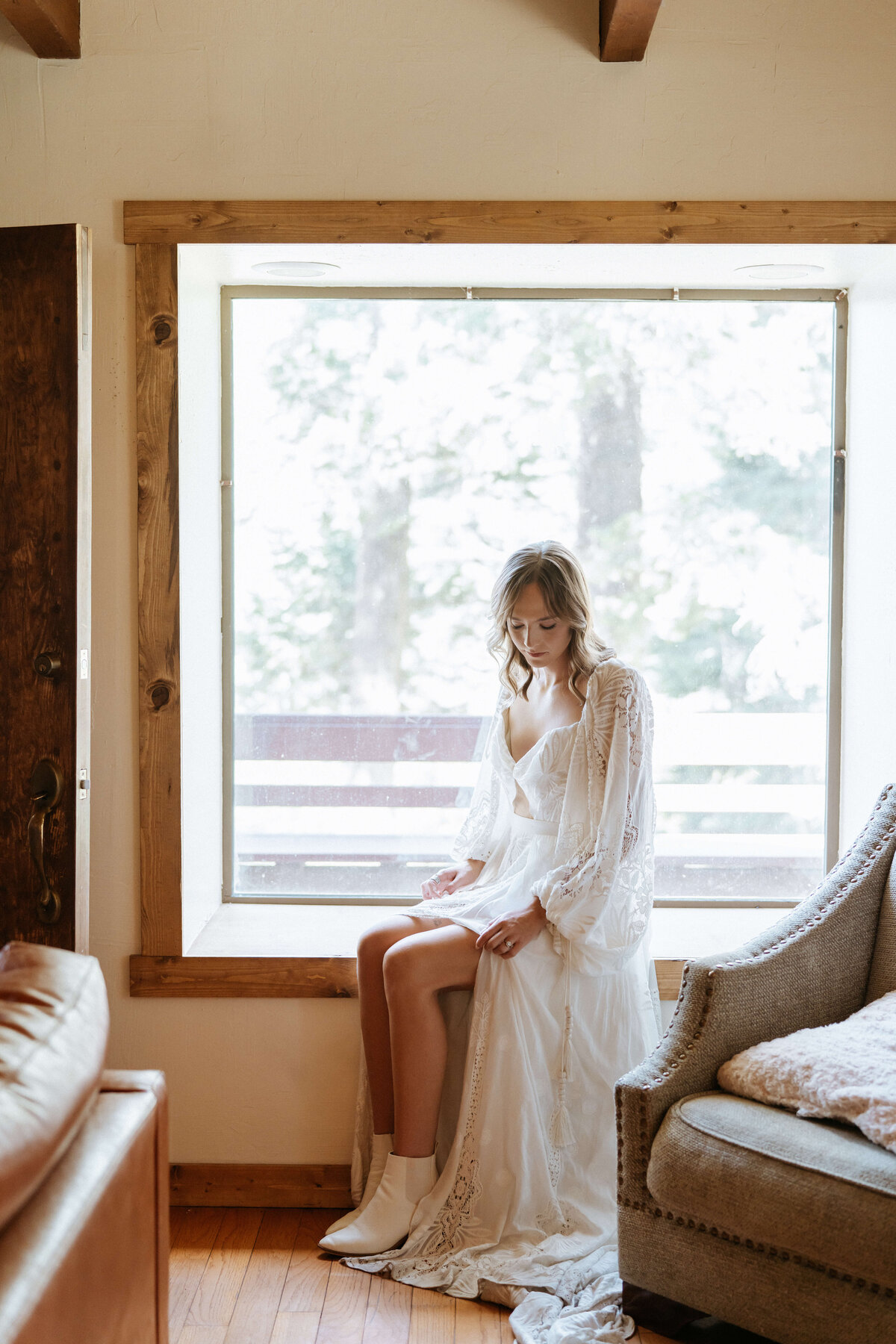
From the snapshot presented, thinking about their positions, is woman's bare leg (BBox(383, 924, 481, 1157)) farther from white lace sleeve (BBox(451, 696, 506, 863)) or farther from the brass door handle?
the brass door handle

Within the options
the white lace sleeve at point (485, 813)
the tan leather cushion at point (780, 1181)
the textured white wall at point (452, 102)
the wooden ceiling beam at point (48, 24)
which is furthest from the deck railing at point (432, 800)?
the wooden ceiling beam at point (48, 24)

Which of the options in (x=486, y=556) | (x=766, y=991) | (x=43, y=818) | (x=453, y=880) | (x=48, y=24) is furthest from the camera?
(x=486, y=556)

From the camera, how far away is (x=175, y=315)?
98.0 inches

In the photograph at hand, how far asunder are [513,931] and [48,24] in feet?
7.27

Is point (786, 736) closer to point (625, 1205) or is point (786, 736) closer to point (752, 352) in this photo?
point (752, 352)

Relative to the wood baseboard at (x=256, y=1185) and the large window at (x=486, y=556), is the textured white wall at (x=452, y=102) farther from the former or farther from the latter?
the wood baseboard at (x=256, y=1185)

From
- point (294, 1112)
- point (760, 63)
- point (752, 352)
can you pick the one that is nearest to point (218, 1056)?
point (294, 1112)

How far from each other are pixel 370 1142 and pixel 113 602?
1402mm

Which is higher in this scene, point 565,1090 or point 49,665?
point 49,665

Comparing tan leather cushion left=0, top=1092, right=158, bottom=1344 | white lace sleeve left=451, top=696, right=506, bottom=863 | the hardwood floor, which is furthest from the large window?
tan leather cushion left=0, top=1092, right=158, bottom=1344

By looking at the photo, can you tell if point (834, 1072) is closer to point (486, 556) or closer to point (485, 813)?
point (485, 813)

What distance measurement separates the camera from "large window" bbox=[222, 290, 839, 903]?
115 inches

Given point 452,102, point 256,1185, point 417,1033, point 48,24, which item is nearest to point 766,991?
point 417,1033

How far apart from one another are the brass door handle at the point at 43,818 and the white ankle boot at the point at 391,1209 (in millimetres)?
900
